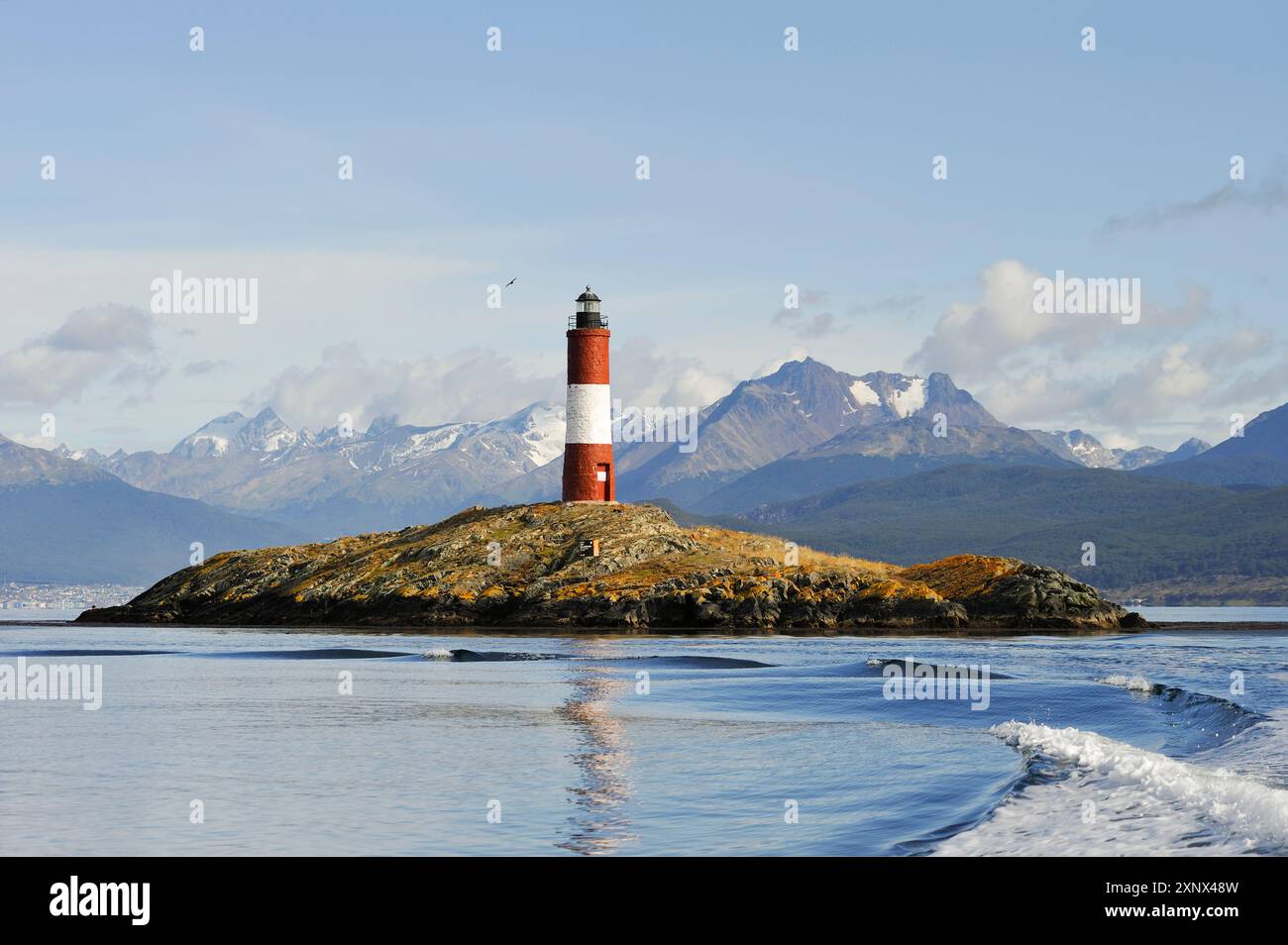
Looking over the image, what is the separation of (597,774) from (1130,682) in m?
28.8

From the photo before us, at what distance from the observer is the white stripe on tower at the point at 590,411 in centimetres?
12419

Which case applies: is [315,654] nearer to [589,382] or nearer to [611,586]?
[611,586]

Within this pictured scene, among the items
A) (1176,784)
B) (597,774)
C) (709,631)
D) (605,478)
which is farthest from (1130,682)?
(605,478)

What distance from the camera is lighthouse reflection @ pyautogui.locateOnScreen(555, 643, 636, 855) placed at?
2484 cm

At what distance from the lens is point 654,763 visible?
114ft

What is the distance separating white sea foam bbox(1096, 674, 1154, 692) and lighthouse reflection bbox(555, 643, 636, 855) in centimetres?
1868

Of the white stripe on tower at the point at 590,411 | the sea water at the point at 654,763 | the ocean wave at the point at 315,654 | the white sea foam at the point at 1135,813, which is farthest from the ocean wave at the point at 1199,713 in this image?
the white stripe on tower at the point at 590,411

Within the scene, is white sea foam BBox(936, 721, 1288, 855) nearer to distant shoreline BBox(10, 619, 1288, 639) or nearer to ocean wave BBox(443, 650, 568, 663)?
ocean wave BBox(443, 650, 568, 663)

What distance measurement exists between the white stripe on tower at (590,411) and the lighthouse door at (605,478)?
4587 millimetres

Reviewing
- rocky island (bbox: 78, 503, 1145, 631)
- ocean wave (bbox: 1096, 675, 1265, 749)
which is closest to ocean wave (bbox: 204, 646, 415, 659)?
rocky island (bbox: 78, 503, 1145, 631)
